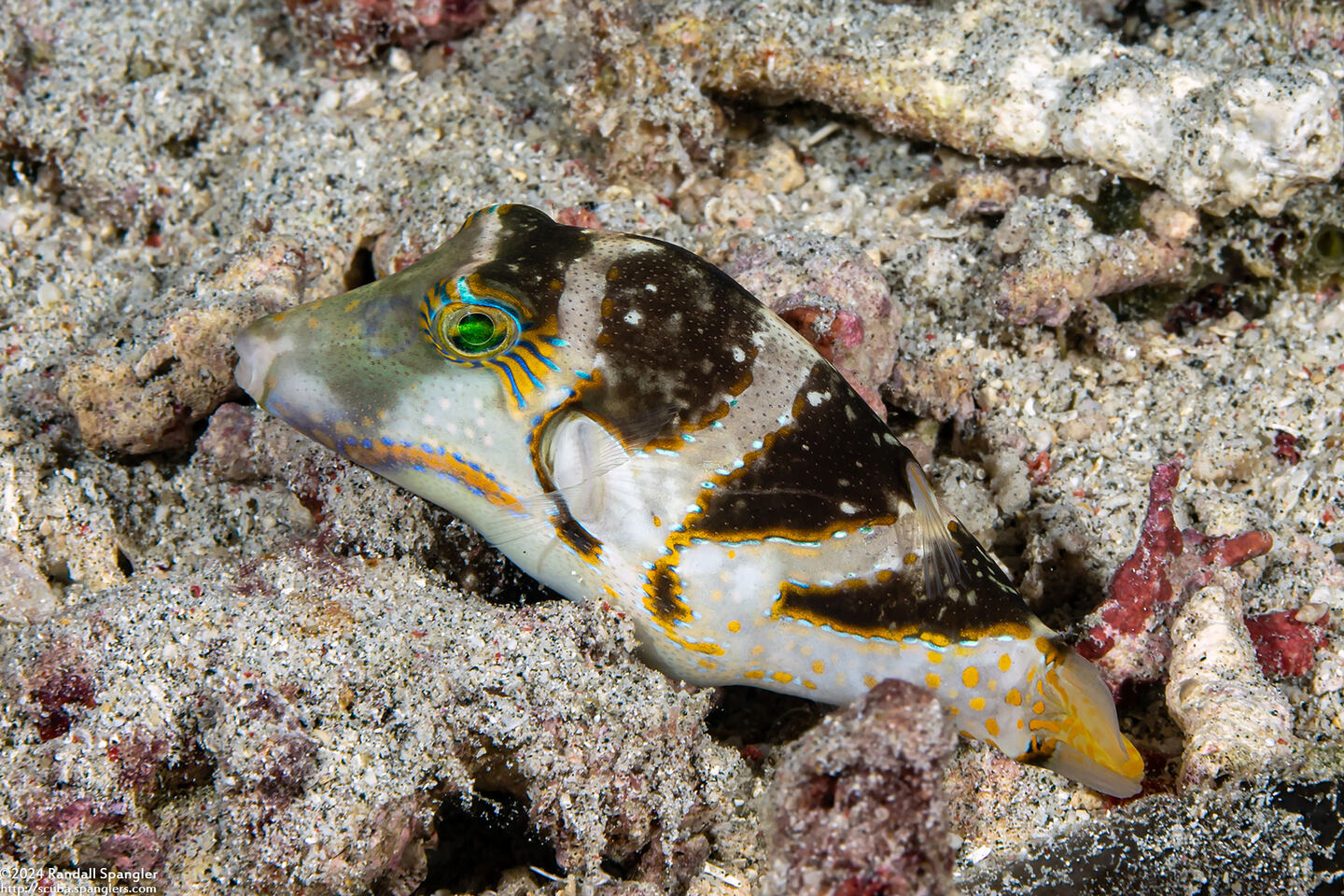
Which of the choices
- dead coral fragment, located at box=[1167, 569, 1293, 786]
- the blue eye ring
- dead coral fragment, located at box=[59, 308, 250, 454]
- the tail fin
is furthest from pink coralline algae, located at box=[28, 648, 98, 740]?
dead coral fragment, located at box=[1167, 569, 1293, 786]

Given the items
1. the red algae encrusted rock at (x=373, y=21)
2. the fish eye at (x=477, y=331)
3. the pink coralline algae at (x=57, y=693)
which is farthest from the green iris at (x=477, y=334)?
the red algae encrusted rock at (x=373, y=21)

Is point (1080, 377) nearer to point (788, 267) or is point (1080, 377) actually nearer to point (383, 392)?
point (788, 267)

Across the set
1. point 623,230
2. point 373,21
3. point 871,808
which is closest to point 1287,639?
point 871,808

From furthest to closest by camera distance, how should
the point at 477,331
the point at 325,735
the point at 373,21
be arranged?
the point at 373,21, the point at 477,331, the point at 325,735

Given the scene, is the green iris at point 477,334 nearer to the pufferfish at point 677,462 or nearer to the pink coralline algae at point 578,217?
the pufferfish at point 677,462

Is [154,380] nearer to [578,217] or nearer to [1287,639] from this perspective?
[578,217]

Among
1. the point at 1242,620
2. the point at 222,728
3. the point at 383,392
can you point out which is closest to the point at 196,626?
the point at 222,728
